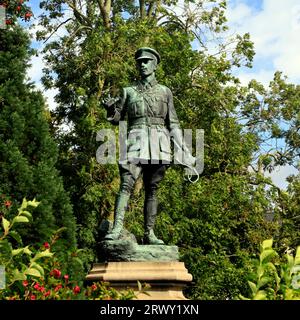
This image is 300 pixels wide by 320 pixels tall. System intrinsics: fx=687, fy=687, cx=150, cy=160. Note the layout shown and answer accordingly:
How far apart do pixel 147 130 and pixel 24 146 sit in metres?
5.40

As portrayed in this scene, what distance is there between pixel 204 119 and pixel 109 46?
10.8 ft

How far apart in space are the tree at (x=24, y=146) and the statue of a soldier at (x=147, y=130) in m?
4.09

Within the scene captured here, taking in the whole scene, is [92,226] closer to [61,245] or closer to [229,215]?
[229,215]

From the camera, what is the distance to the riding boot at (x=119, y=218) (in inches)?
303

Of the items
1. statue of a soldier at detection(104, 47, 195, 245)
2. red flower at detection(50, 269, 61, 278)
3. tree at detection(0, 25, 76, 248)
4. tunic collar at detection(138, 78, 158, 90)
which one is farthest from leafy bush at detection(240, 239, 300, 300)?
tree at detection(0, 25, 76, 248)

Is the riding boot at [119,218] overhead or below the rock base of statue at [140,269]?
overhead

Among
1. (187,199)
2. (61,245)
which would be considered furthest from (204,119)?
(61,245)

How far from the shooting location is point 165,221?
53.8 ft

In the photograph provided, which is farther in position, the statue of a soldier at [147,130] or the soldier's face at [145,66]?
the soldier's face at [145,66]

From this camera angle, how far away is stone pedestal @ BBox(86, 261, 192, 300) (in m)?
7.34

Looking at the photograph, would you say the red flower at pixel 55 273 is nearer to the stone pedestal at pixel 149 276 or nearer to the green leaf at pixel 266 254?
the stone pedestal at pixel 149 276

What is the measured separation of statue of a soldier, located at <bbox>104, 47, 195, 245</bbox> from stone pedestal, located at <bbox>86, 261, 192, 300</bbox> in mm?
625

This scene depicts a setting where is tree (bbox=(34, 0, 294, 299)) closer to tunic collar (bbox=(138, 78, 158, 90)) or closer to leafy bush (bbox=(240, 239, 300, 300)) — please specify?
tunic collar (bbox=(138, 78, 158, 90))

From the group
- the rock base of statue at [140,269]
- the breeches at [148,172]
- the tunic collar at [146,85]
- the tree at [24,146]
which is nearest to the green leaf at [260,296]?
A: the rock base of statue at [140,269]
